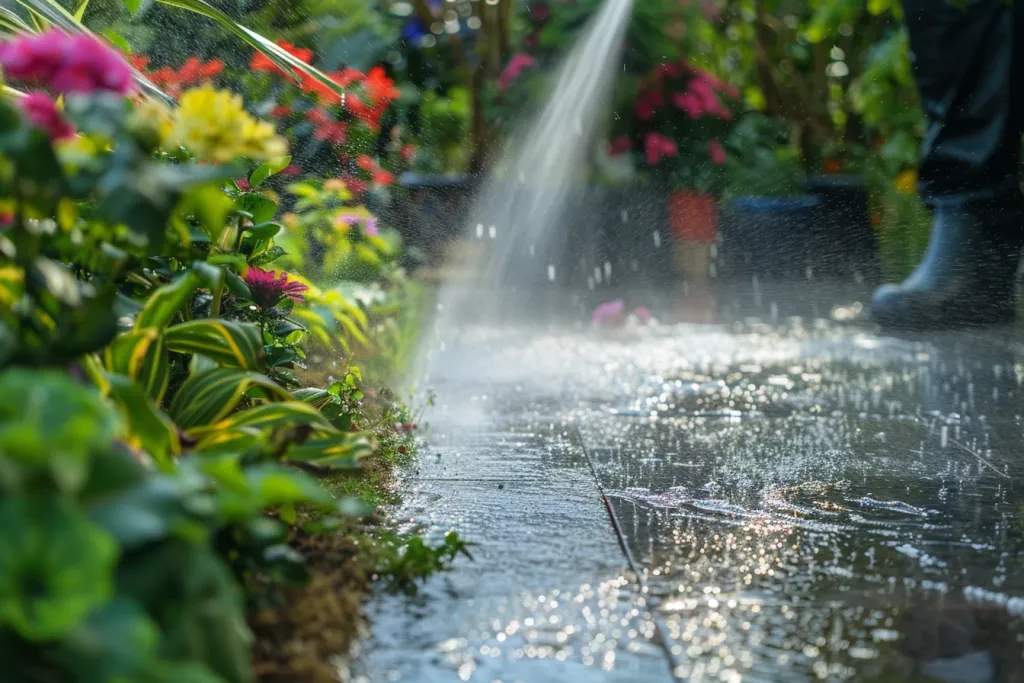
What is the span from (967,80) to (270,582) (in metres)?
3.63

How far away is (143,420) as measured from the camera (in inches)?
49.3

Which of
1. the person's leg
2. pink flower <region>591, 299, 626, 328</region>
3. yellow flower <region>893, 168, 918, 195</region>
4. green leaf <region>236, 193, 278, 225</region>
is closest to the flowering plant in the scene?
yellow flower <region>893, 168, 918, 195</region>

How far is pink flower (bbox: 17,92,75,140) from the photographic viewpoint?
1.09 m

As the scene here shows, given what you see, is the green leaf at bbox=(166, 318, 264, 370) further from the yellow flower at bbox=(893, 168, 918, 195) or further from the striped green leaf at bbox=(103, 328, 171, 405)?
the yellow flower at bbox=(893, 168, 918, 195)

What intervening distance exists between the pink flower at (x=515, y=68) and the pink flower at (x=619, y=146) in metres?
0.66

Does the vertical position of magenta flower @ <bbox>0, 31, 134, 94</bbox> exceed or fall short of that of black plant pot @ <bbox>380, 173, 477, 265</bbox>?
it falls short

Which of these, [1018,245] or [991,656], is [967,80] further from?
[991,656]

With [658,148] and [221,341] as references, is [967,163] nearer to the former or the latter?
[658,148]

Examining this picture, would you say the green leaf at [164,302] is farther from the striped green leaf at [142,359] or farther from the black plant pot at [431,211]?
the black plant pot at [431,211]

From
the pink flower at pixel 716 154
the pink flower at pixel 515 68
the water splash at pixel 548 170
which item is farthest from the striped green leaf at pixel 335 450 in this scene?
the pink flower at pixel 716 154

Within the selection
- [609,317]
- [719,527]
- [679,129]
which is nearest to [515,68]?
[679,129]

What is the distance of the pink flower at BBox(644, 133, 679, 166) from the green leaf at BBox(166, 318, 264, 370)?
4816 millimetres

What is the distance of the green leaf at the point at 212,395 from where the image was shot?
1651 millimetres

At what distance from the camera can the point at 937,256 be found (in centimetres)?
425
